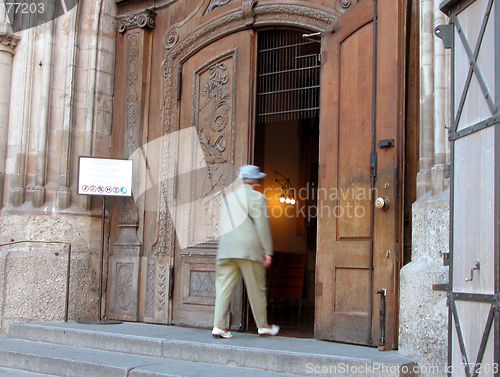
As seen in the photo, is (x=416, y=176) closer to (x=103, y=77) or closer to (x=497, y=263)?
A: (x=497, y=263)

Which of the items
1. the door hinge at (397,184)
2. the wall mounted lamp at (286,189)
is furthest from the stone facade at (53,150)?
the wall mounted lamp at (286,189)

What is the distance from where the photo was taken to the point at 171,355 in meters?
5.61

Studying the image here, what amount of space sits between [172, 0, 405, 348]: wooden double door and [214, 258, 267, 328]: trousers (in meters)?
0.54

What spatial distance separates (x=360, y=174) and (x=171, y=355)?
242cm

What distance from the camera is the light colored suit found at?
5.80 metres

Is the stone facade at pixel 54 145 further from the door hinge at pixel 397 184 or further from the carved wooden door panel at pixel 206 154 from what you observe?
the door hinge at pixel 397 184

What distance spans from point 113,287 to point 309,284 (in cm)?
521

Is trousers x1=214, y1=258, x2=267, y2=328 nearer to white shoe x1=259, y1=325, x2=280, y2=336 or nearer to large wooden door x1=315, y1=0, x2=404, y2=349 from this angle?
white shoe x1=259, y1=325, x2=280, y2=336

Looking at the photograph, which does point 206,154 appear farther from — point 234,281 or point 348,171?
point 348,171

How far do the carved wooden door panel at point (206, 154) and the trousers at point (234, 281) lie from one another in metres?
0.83

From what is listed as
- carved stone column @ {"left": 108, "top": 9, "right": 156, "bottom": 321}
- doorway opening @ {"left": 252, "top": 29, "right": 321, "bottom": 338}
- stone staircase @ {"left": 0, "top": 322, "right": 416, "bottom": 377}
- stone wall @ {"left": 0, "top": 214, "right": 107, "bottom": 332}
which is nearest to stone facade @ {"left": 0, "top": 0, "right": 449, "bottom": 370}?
stone wall @ {"left": 0, "top": 214, "right": 107, "bottom": 332}

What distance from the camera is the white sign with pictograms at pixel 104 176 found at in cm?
727

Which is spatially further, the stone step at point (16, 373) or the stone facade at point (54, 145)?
the stone facade at point (54, 145)

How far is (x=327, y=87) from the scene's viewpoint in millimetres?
6148
